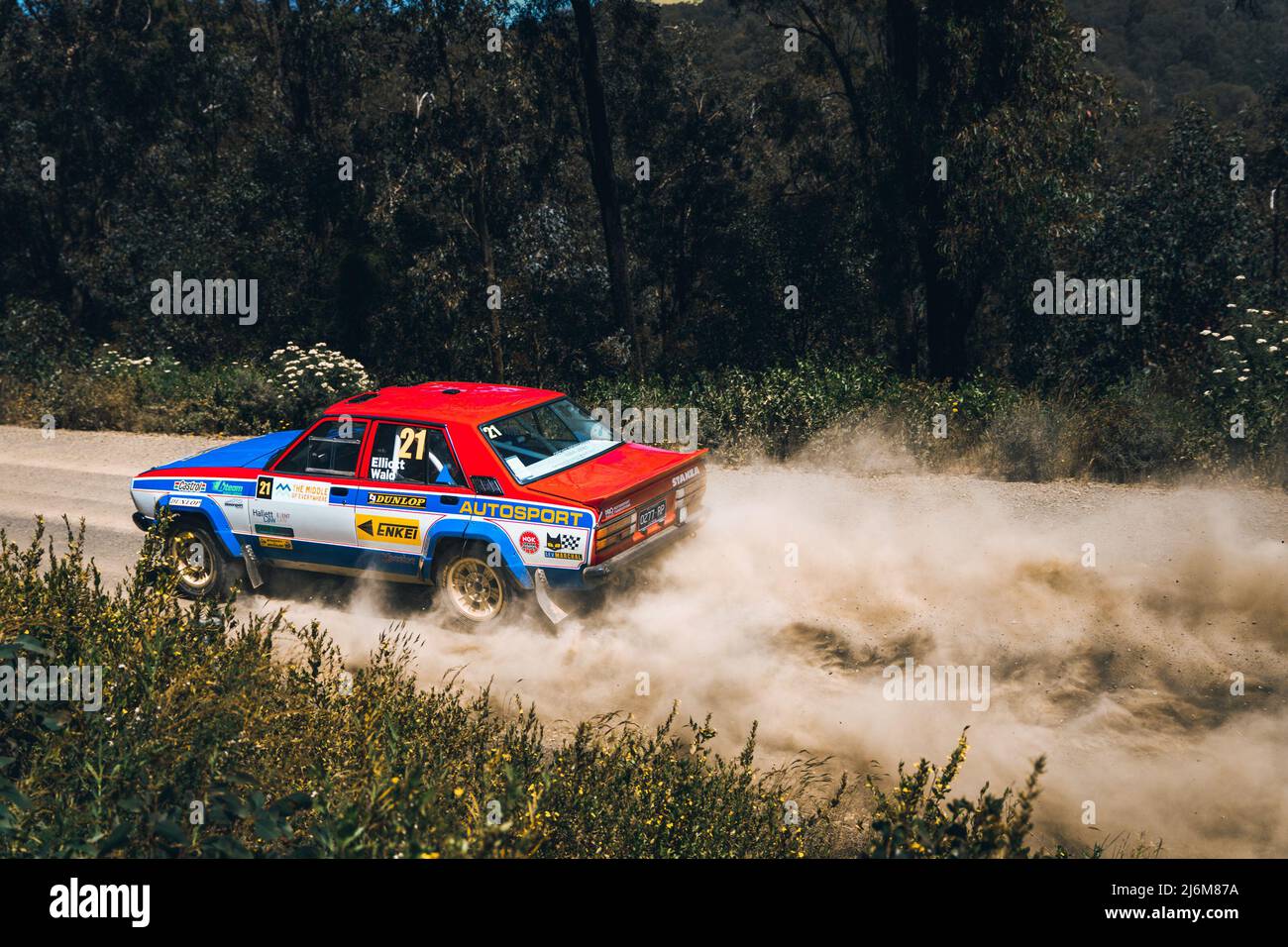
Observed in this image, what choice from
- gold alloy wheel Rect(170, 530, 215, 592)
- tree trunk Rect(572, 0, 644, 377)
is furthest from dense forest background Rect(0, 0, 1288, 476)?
gold alloy wheel Rect(170, 530, 215, 592)

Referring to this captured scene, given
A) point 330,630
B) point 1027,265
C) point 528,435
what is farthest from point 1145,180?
point 330,630

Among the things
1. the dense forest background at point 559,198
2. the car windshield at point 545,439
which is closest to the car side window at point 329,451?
the car windshield at point 545,439

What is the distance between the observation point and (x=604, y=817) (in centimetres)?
564

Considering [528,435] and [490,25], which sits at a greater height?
[490,25]

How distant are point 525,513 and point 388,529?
51.3 inches

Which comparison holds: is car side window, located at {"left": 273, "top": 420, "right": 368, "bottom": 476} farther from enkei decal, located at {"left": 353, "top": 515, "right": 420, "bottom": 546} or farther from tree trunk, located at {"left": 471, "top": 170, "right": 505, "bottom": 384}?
tree trunk, located at {"left": 471, "top": 170, "right": 505, "bottom": 384}

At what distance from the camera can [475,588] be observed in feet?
29.5

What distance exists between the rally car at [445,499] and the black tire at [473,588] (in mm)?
11

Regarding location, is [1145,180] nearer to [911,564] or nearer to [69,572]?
[911,564]

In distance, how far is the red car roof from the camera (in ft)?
30.0

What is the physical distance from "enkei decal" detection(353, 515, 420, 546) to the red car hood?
1.12 metres

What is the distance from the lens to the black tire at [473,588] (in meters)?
8.85

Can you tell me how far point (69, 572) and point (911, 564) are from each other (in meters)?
Answer: 6.92

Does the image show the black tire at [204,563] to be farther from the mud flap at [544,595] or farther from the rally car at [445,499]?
the mud flap at [544,595]
